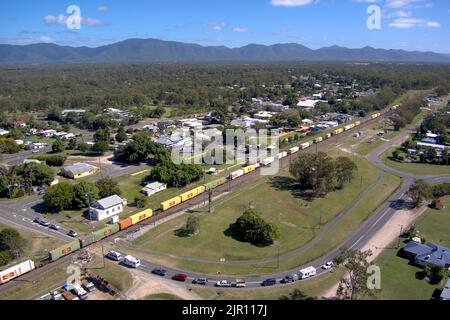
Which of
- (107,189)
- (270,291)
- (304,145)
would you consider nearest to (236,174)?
(107,189)

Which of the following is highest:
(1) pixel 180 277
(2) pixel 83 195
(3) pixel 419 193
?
(2) pixel 83 195

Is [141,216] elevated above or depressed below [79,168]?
below

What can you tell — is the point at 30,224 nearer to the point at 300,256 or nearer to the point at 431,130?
the point at 300,256

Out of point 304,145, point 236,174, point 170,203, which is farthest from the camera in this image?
point 304,145

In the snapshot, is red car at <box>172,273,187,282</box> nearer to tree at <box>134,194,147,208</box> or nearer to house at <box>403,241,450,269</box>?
tree at <box>134,194,147,208</box>

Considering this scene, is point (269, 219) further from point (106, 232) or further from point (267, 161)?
point (267, 161)

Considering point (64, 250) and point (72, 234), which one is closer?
point (64, 250)

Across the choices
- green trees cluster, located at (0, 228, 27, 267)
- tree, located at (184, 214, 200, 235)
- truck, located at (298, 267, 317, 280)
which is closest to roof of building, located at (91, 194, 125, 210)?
green trees cluster, located at (0, 228, 27, 267)
